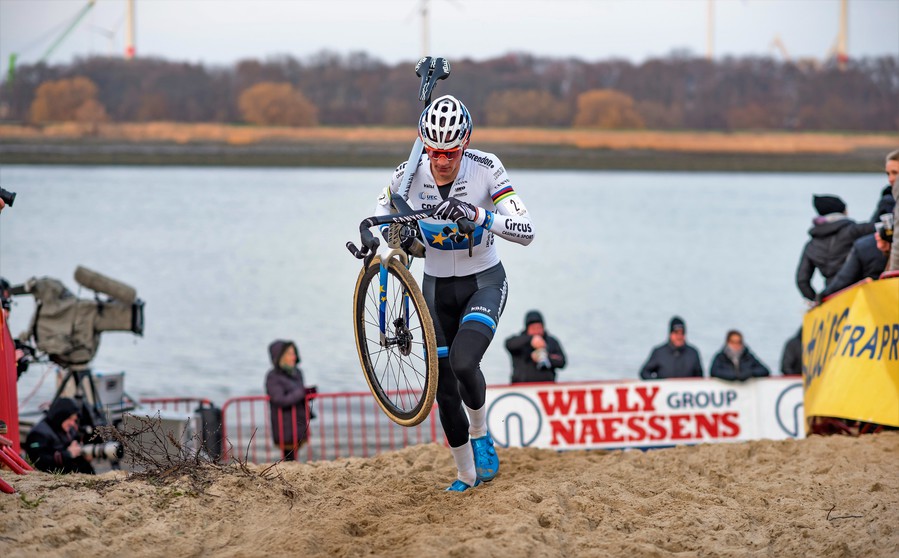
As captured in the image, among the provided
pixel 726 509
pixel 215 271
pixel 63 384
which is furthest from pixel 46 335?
pixel 215 271

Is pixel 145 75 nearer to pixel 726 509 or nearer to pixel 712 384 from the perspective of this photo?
pixel 712 384

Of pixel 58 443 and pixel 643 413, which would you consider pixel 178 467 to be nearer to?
pixel 58 443

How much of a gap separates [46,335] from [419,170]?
6050mm

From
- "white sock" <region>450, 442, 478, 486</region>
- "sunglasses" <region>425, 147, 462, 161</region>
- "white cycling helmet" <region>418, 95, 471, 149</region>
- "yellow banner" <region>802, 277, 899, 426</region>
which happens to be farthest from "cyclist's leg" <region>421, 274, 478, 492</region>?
"yellow banner" <region>802, 277, 899, 426</region>

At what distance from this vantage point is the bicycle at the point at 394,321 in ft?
23.7

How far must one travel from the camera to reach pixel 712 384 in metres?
13.7

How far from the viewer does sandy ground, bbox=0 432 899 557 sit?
250 inches

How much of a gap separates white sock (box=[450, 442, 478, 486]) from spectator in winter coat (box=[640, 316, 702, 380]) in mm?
6457

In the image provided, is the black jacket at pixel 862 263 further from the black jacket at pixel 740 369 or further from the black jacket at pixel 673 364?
the black jacket at pixel 673 364

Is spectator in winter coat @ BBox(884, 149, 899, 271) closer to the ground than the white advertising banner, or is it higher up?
higher up

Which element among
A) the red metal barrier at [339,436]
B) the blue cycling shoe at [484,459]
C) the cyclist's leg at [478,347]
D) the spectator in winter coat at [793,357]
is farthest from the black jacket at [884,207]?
the red metal barrier at [339,436]

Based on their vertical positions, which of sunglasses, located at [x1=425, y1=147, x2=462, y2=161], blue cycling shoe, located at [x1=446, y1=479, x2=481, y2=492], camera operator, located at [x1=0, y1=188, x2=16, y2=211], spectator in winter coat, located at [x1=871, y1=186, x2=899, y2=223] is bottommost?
blue cycling shoe, located at [x1=446, y1=479, x2=481, y2=492]

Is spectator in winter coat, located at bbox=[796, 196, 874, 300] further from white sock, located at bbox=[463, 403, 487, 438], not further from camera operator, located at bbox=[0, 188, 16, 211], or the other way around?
camera operator, located at bbox=[0, 188, 16, 211]

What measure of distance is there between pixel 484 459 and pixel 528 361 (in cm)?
571
